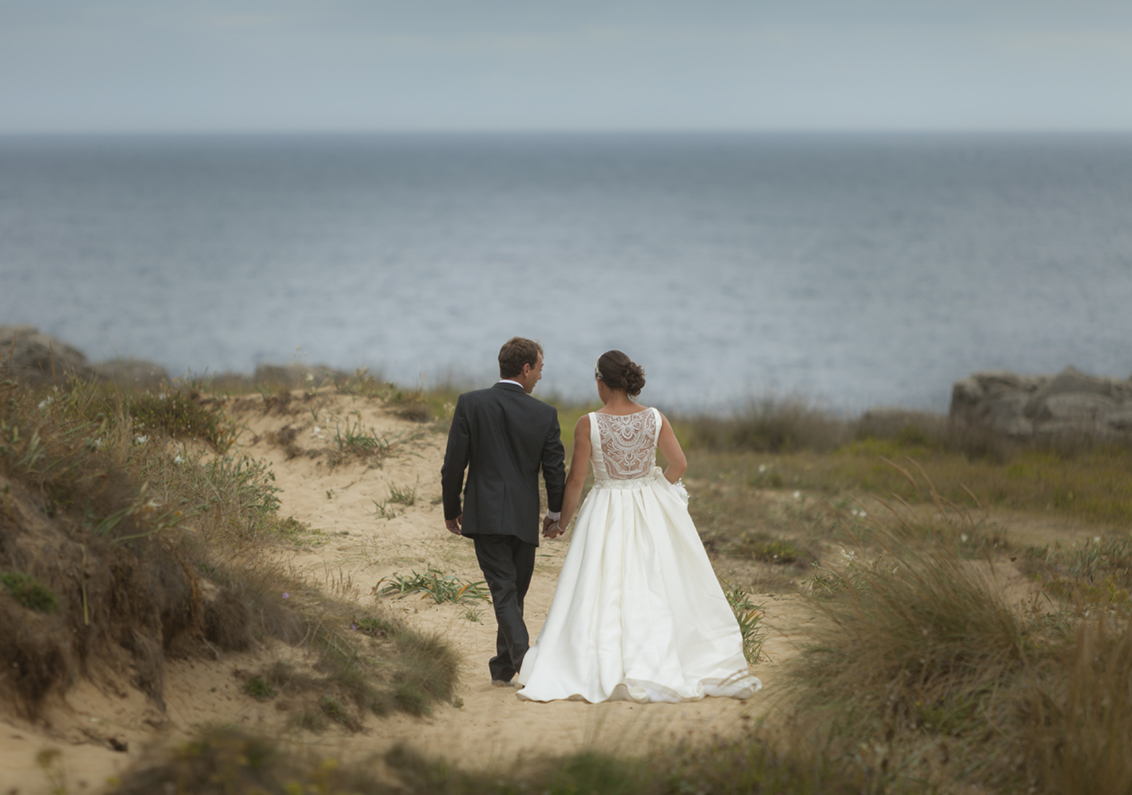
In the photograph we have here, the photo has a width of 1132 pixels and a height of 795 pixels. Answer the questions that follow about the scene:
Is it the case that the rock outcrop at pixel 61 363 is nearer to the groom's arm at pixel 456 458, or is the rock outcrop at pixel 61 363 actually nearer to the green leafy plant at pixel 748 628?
the groom's arm at pixel 456 458

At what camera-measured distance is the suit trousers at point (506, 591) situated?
5.37 metres

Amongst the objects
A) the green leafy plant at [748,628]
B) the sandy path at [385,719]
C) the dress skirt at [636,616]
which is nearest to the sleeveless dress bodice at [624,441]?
the dress skirt at [636,616]

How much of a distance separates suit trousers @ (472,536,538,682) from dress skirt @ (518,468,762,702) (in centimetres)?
13

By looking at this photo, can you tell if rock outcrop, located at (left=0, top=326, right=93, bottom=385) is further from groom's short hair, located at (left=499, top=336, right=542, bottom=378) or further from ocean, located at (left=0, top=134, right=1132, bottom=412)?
groom's short hair, located at (left=499, top=336, right=542, bottom=378)

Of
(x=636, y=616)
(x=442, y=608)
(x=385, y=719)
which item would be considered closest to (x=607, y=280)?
(x=442, y=608)

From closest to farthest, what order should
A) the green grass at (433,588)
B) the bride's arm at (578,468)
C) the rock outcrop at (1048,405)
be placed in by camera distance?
the bride's arm at (578,468) < the green grass at (433,588) < the rock outcrop at (1048,405)

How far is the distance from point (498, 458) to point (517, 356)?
25.7 inches

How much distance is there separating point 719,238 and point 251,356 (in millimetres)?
52792

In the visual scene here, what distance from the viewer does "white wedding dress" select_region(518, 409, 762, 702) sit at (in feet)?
16.7

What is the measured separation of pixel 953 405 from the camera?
57.3 ft

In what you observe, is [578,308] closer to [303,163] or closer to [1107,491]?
[1107,491]

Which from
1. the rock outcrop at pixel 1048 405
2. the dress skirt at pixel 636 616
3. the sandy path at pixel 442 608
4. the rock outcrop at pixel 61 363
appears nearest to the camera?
the sandy path at pixel 442 608

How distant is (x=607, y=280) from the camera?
202 ft

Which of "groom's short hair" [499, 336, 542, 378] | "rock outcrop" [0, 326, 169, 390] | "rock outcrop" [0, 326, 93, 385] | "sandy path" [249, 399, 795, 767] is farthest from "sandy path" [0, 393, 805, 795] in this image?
"rock outcrop" [0, 326, 93, 385]
